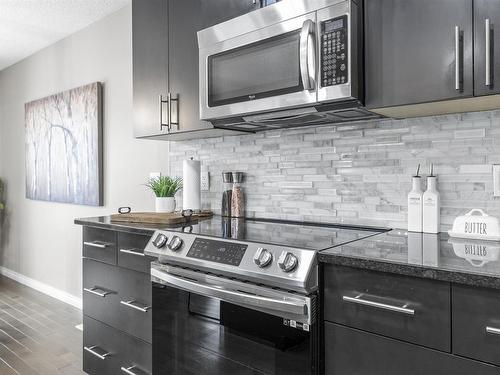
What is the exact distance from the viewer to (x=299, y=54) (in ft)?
5.29

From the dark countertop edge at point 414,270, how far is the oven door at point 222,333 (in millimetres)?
189

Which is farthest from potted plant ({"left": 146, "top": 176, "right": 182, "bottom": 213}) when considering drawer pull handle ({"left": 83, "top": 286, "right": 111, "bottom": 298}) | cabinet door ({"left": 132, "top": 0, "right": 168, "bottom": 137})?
drawer pull handle ({"left": 83, "top": 286, "right": 111, "bottom": 298})

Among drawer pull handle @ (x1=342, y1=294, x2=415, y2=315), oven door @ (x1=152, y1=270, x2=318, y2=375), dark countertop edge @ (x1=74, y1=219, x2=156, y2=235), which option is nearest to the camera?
drawer pull handle @ (x1=342, y1=294, x2=415, y2=315)

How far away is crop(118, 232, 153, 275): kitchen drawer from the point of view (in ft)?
6.34

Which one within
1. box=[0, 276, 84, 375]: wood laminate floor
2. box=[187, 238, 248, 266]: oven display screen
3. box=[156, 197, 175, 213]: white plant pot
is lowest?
box=[0, 276, 84, 375]: wood laminate floor

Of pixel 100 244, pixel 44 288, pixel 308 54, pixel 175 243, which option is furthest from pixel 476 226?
pixel 44 288

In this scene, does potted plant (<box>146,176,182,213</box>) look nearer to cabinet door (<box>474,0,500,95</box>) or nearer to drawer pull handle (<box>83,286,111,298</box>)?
drawer pull handle (<box>83,286,111,298</box>)

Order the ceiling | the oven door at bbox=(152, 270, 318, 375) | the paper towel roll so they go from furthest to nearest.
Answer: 1. the ceiling
2. the paper towel roll
3. the oven door at bbox=(152, 270, 318, 375)

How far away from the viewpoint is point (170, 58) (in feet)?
7.44

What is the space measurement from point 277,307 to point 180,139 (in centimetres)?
159

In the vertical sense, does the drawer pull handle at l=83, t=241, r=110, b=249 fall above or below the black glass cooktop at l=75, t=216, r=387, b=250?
below

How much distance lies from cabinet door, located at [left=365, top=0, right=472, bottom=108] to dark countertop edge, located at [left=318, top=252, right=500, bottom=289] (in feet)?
1.98

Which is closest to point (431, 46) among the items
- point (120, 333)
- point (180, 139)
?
point (180, 139)

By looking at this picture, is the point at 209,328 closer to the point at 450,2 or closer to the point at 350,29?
the point at 350,29
